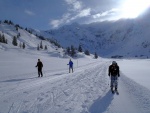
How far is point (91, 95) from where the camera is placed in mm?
12234

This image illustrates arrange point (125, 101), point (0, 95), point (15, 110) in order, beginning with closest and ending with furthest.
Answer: point (15, 110) < point (125, 101) < point (0, 95)

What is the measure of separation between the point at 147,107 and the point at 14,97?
23.1 ft

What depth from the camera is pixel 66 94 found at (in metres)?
12.5

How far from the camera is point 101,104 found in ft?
34.0

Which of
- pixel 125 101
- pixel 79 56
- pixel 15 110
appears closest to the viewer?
pixel 15 110

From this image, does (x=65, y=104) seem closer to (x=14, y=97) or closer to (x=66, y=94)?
(x=66, y=94)

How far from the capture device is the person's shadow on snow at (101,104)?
30.7ft

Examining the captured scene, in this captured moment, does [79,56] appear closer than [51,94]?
No

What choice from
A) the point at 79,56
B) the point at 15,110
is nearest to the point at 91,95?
the point at 15,110

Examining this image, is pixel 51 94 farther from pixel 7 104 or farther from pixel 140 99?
pixel 140 99

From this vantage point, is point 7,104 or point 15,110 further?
point 7,104

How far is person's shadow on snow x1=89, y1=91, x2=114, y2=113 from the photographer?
9.36 metres

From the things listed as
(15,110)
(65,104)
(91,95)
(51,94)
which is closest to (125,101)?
(91,95)

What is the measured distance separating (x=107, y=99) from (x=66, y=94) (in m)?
2.56
